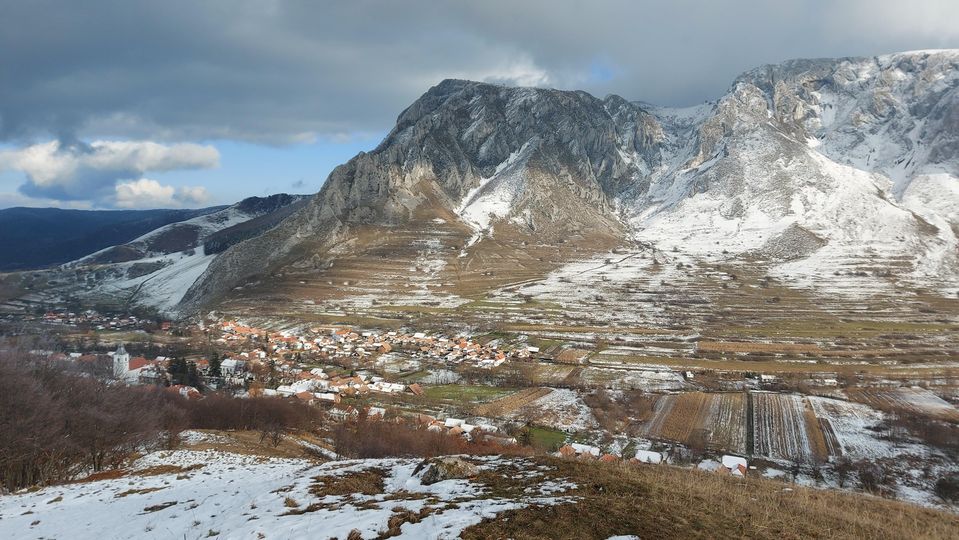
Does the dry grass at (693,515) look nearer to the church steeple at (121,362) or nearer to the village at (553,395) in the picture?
the village at (553,395)

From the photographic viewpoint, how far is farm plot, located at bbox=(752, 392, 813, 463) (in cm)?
4622

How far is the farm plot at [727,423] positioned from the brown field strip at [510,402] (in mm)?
20951

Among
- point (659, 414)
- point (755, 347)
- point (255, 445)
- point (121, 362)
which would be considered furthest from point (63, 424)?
point (755, 347)

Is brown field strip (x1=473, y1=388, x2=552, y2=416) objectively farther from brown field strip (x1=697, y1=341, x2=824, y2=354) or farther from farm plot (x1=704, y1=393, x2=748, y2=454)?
brown field strip (x1=697, y1=341, x2=824, y2=354)

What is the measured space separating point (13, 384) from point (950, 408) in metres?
87.5

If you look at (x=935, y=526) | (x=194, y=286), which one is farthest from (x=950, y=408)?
(x=194, y=286)

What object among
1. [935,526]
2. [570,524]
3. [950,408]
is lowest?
[950,408]

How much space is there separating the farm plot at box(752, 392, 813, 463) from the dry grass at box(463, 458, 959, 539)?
1396 inches

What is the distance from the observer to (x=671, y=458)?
4416 cm

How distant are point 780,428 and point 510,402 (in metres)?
30.4

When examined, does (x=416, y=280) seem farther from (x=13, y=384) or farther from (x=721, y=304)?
(x=13, y=384)

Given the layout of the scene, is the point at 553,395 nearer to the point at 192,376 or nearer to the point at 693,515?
the point at 192,376

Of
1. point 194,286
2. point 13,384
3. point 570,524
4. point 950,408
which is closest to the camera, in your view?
point 570,524

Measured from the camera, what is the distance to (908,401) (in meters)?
61.2
